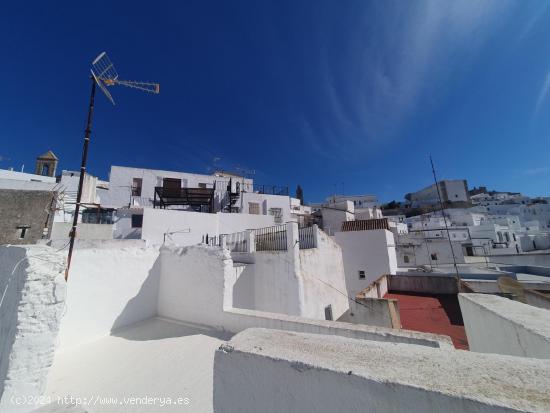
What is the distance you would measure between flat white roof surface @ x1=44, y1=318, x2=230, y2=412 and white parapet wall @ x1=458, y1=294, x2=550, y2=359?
13.1ft

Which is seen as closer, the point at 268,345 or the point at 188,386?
the point at 268,345

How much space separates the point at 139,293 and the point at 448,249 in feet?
91.7

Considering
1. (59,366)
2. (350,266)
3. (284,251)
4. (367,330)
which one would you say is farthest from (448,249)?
(59,366)

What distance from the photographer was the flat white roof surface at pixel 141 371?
11.7 ft

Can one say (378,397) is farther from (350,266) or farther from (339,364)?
(350,266)

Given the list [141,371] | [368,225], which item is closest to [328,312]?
[141,371]

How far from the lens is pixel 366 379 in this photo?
1.38m

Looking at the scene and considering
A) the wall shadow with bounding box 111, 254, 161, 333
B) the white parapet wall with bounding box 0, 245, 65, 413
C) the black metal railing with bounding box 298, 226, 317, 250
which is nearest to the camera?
the white parapet wall with bounding box 0, 245, 65, 413

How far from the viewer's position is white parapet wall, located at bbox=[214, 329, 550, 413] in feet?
3.78

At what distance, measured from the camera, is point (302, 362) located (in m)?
1.62

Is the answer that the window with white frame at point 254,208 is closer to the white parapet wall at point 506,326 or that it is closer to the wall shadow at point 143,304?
the wall shadow at point 143,304

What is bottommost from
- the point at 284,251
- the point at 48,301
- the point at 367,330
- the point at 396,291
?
the point at 396,291

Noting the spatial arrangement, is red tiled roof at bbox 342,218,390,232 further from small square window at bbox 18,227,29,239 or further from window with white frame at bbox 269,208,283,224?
small square window at bbox 18,227,29,239

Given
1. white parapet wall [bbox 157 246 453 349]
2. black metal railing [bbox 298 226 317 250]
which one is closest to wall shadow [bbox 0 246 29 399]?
white parapet wall [bbox 157 246 453 349]
